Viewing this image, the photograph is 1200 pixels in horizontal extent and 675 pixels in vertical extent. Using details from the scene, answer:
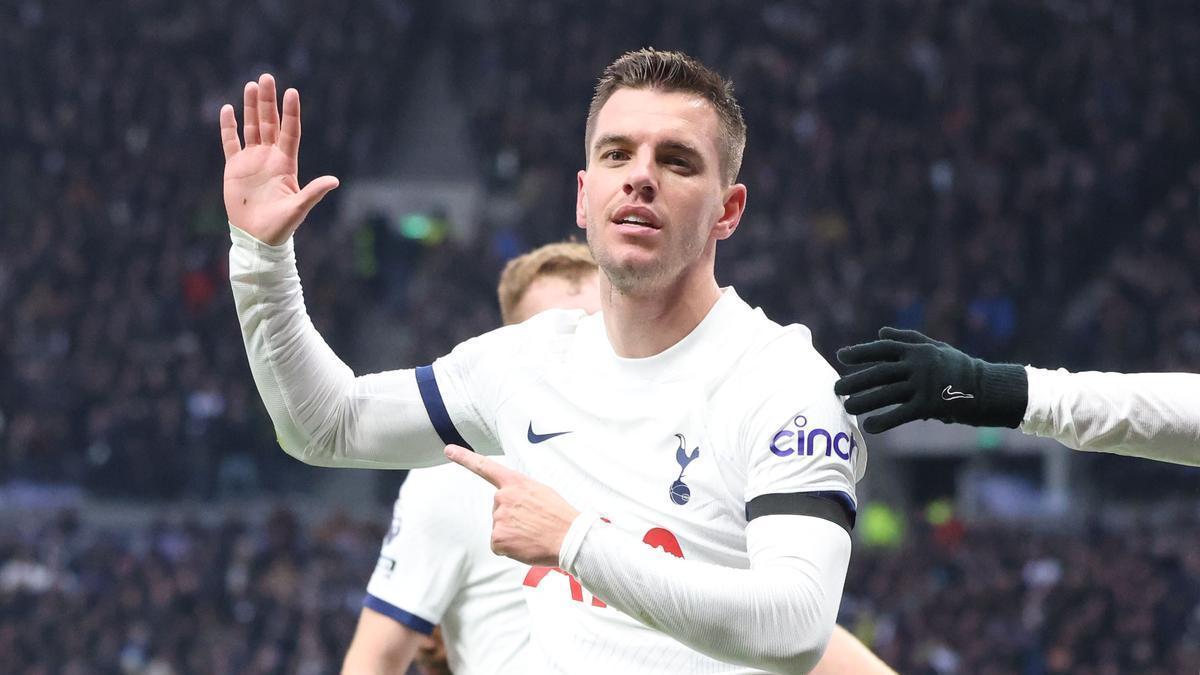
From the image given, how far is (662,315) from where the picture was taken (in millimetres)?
3113

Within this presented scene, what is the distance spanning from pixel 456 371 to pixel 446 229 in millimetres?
14789

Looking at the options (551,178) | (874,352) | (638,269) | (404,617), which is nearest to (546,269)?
(404,617)

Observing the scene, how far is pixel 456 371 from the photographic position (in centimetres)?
333

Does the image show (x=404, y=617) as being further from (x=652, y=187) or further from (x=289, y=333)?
(x=652, y=187)

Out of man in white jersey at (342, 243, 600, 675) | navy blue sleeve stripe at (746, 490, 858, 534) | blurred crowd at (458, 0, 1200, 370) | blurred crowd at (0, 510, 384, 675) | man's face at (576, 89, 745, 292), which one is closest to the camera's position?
navy blue sleeve stripe at (746, 490, 858, 534)

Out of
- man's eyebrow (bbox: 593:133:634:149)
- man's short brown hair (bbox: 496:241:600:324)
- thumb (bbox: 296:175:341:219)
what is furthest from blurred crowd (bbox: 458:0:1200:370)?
thumb (bbox: 296:175:341:219)

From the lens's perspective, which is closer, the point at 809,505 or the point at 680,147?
the point at 809,505

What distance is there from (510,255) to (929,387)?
14.0 m

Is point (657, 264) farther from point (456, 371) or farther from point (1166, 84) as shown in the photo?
point (1166, 84)

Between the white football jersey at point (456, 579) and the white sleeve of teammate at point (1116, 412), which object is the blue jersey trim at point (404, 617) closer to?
the white football jersey at point (456, 579)

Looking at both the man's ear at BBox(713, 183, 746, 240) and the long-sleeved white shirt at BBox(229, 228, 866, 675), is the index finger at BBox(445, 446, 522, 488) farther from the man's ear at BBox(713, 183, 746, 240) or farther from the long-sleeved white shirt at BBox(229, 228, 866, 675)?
the man's ear at BBox(713, 183, 746, 240)

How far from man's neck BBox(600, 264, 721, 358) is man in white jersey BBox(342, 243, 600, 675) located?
35.9 inches

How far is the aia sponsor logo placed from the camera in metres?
2.76

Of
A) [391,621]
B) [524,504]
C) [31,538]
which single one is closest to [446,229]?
[31,538]
